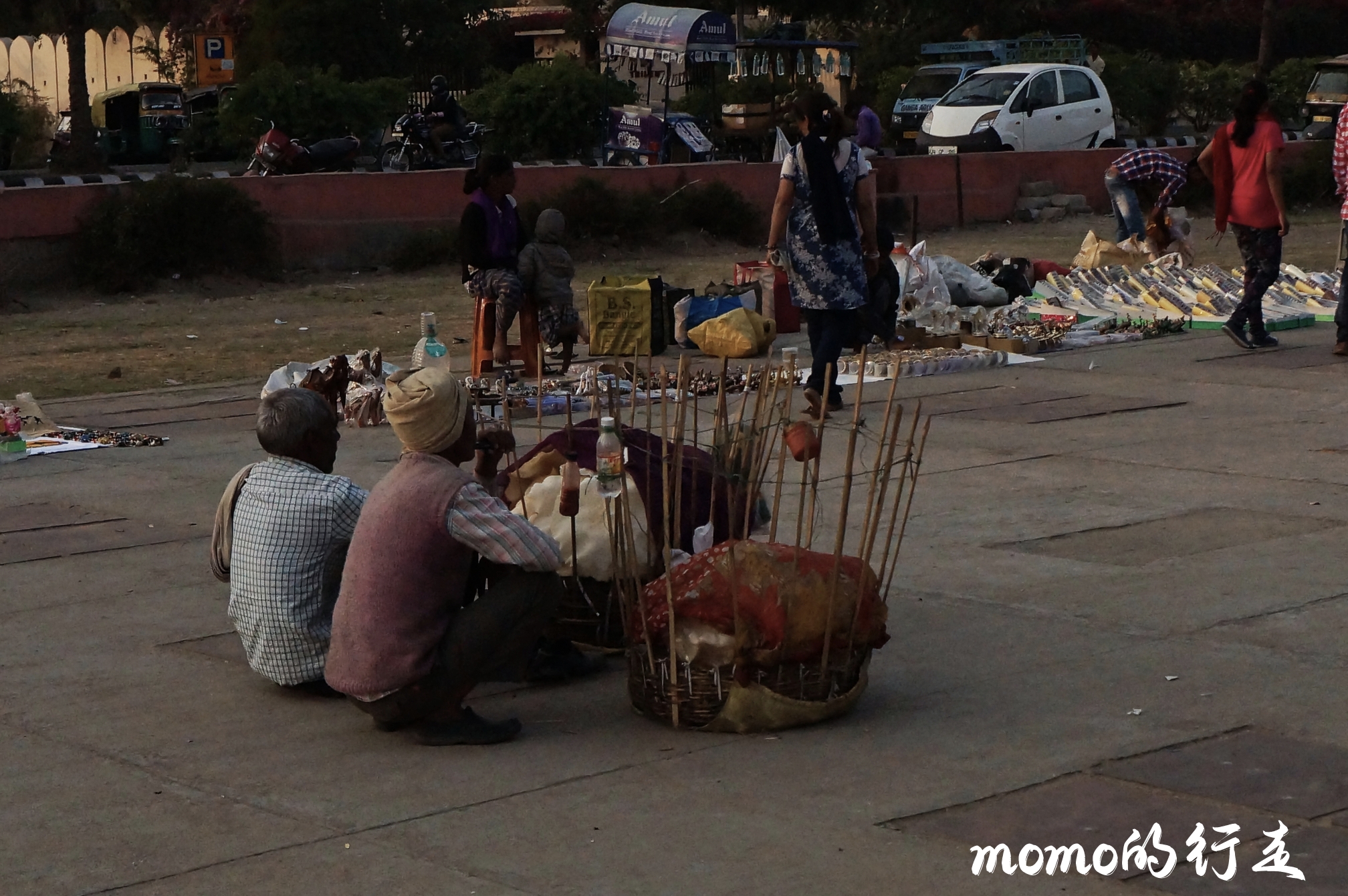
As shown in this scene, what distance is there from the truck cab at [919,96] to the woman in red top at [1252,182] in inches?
723

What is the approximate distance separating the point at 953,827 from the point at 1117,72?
3374 cm

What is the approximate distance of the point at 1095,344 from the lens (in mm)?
13203

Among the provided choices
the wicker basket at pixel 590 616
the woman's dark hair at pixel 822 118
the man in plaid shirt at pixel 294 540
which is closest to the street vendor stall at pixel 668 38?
the woman's dark hair at pixel 822 118

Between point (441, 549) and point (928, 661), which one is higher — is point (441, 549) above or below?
above

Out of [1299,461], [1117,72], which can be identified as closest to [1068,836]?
[1299,461]

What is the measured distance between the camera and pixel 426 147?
25.0 metres

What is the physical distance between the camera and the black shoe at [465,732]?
15.6 feet

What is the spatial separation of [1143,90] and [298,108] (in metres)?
17.8

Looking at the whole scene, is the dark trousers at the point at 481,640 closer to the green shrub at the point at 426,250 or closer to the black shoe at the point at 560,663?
the black shoe at the point at 560,663

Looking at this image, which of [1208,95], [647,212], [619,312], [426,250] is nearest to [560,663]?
[619,312]

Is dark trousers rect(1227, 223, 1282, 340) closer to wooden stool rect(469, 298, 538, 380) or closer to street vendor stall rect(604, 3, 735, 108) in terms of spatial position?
wooden stool rect(469, 298, 538, 380)

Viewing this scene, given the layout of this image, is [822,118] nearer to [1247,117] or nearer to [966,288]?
[1247,117]

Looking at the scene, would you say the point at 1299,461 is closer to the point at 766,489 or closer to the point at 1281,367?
the point at 766,489

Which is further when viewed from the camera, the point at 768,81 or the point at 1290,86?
the point at 1290,86
